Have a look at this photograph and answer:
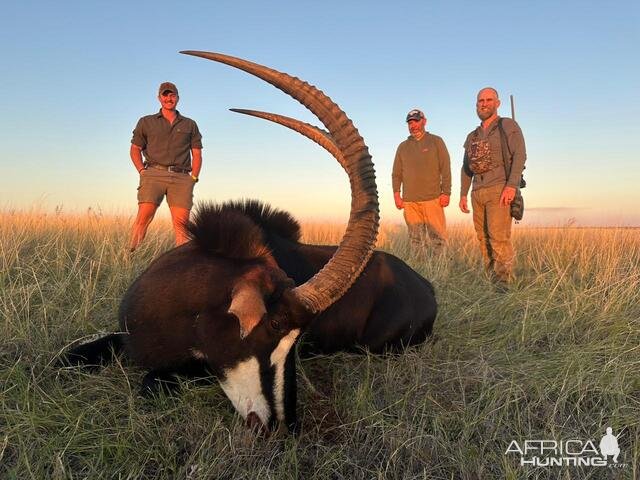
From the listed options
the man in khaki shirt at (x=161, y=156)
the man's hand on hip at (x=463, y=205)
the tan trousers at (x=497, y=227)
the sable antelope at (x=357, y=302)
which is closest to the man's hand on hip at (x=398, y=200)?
the man's hand on hip at (x=463, y=205)

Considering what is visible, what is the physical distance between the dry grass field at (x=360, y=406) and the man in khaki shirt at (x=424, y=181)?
414 centimetres

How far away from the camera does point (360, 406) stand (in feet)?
11.0

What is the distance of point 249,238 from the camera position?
11.4 ft

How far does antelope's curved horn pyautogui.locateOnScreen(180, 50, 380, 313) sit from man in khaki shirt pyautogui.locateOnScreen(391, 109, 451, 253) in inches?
257

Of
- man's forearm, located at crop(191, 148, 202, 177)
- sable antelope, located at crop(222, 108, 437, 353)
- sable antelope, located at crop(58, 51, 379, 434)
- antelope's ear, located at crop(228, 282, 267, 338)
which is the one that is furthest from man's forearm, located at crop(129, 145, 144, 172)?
antelope's ear, located at crop(228, 282, 267, 338)

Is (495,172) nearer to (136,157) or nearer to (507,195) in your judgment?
(507,195)

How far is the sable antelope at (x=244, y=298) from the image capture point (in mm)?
2895

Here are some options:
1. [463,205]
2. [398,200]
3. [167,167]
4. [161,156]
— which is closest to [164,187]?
[167,167]

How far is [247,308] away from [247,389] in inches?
18.6

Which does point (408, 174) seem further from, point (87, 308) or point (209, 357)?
point (209, 357)

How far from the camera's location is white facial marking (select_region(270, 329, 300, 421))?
284cm

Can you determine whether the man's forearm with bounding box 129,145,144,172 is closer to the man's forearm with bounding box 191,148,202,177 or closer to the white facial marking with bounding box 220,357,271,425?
the man's forearm with bounding box 191,148,202,177

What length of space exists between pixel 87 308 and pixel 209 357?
2228 mm

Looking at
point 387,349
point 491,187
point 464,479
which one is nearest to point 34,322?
point 387,349
